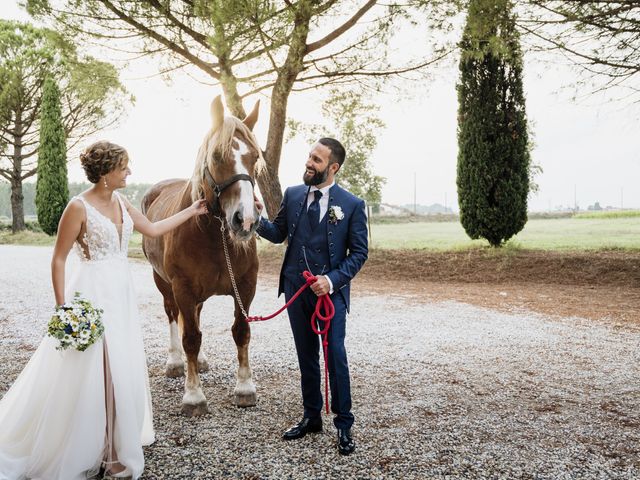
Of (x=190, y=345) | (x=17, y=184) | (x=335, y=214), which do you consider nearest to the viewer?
(x=335, y=214)

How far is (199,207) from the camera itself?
→ 139 inches

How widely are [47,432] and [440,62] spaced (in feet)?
41.0

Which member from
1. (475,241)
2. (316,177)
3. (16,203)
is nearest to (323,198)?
(316,177)

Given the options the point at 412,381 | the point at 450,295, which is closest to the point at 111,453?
the point at 412,381

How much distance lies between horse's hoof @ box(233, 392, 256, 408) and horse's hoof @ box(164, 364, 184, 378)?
1034mm

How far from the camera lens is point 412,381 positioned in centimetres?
457

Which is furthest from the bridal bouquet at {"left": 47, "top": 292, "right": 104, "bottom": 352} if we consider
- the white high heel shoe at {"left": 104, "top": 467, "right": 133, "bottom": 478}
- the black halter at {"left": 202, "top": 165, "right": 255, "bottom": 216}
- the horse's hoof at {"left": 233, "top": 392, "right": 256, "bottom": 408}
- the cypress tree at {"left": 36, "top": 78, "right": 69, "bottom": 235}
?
the cypress tree at {"left": 36, "top": 78, "right": 69, "bottom": 235}

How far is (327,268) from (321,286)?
233 millimetres

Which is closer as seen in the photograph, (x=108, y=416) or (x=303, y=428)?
(x=108, y=416)

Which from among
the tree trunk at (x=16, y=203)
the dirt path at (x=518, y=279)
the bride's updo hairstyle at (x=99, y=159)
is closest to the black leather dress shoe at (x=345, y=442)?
the bride's updo hairstyle at (x=99, y=159)

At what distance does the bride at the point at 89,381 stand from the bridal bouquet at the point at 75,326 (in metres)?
0.14

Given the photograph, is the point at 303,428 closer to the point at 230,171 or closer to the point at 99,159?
the point at 230,171

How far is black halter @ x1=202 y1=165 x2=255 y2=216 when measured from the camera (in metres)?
3.15

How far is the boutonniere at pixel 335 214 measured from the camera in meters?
3.18
